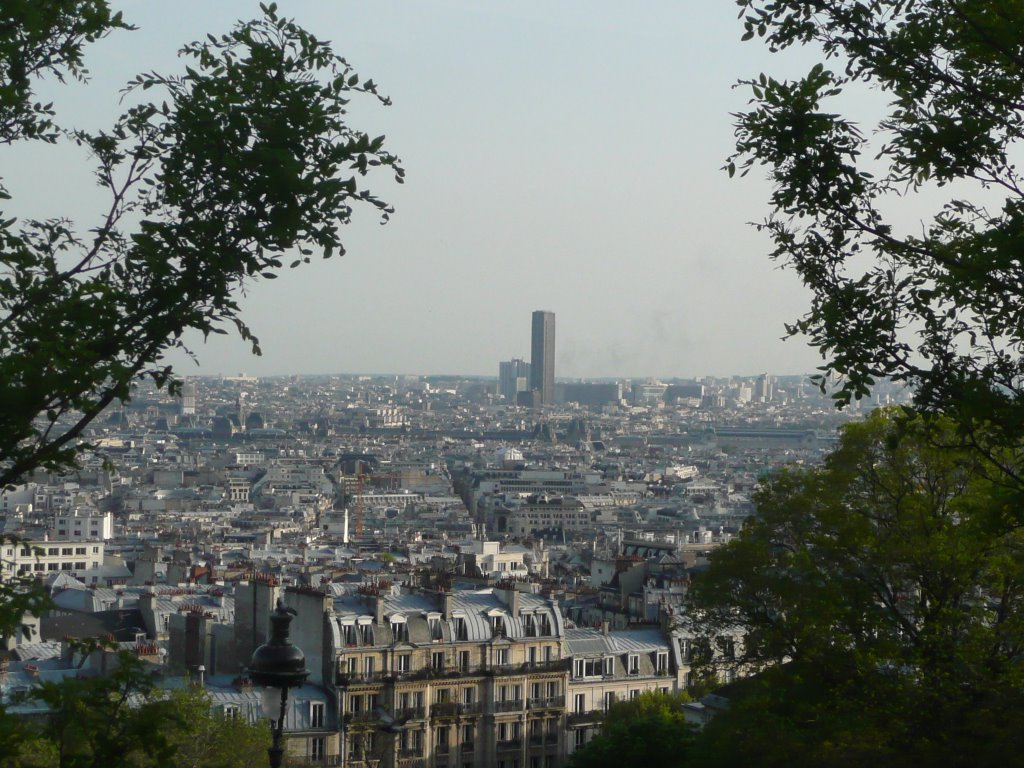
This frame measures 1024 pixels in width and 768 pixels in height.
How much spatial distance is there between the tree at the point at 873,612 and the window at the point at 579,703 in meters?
16.3

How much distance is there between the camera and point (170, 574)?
51656mm

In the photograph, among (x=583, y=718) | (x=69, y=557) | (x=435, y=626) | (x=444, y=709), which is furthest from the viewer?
(x=69, y=557)

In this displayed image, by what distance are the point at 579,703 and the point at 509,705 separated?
2.17 meters

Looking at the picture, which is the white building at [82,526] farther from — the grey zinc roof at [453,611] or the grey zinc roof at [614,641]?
the grey zinc roof at [453,611]

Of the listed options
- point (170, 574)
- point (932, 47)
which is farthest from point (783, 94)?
point (170, 574)

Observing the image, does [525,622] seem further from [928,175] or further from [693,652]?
[928,175]

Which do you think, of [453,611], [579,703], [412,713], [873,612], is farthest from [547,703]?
[873,612]

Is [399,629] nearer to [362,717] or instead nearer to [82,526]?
[362,717]

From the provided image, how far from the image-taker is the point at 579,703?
104ft

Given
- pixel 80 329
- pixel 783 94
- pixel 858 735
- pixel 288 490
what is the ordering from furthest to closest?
pixel 288 490 < pixel 858 735 < pixel 783 94 < pixel 80 329

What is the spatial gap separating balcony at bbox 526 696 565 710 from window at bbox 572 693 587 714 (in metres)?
0.62

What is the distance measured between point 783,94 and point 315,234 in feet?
6.94

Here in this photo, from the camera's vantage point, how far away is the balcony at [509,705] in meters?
29.7

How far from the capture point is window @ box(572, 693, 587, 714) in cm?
3156
